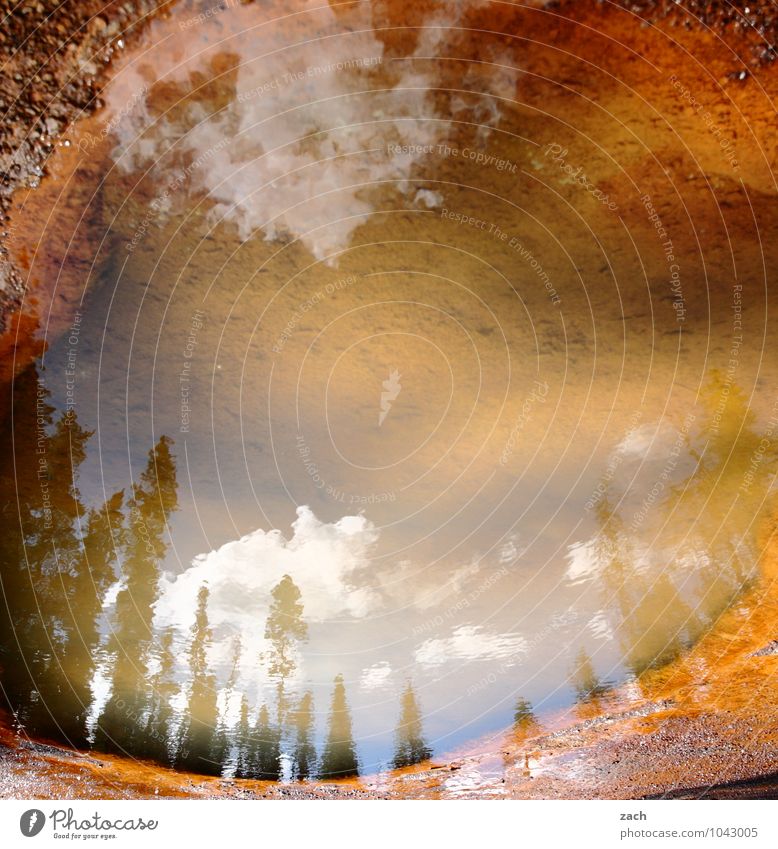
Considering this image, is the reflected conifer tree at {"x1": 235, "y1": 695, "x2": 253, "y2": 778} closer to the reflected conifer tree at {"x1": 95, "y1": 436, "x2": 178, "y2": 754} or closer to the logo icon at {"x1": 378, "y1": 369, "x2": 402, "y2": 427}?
the reflected conifer tree at {"x1": 95, "y1": 436, "x2": 178, "y2": 754}

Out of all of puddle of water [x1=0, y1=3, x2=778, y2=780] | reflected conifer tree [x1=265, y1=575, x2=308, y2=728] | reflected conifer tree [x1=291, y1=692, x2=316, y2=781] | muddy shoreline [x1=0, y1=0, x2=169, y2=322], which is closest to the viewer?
muddy shoreline [x1=0, y1=0, x2=169, y2=322]

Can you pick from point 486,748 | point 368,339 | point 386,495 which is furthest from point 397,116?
point 486,748

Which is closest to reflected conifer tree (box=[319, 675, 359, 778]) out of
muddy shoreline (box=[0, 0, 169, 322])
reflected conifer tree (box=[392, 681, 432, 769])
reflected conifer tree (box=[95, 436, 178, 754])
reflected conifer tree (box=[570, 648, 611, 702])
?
reflected conifer tree (box=[392, 681, 432, 769])

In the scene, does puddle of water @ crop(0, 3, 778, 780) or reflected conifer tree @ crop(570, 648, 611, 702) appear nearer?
puddle of water @ crop(0, 3, 778, 780)

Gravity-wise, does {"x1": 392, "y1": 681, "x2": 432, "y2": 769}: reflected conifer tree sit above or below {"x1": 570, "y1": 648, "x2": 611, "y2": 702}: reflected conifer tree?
below

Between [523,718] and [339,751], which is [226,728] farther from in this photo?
[523,718]

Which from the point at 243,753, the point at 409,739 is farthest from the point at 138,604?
the point at 409,739
